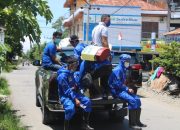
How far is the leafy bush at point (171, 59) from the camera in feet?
55.2

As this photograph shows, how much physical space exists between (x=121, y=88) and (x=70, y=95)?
1220mm

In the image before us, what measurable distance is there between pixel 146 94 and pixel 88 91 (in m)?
9.11

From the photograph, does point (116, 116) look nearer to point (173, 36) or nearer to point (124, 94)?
point (124, 94)

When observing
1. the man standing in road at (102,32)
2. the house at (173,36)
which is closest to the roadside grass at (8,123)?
the man standing in road at (102,32)

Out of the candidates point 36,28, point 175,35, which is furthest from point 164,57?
point 175,35

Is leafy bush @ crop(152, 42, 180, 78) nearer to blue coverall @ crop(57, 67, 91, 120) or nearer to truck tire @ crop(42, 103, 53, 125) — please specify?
truck tire @ crop(42, 103, 53, 125)

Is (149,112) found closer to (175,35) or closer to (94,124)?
(94,124)

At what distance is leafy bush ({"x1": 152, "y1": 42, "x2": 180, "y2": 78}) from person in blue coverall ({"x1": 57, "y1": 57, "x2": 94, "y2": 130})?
863 centimetres

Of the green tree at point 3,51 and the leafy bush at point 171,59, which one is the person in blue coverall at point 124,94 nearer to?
the green tree at point 3,51

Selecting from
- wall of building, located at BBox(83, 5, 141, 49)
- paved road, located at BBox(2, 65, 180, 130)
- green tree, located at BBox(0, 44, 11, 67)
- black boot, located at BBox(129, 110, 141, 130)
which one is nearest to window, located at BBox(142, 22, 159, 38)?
wall of building, located at BBox(83, 5, 141, 49)

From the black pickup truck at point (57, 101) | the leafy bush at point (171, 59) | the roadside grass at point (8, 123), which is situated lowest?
the roadside grass at point (8, 123)

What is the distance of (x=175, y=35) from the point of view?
3450 centimetres

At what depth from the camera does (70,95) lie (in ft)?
27.8

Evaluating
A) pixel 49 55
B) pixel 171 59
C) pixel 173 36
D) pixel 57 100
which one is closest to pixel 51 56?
pixel 49 55
